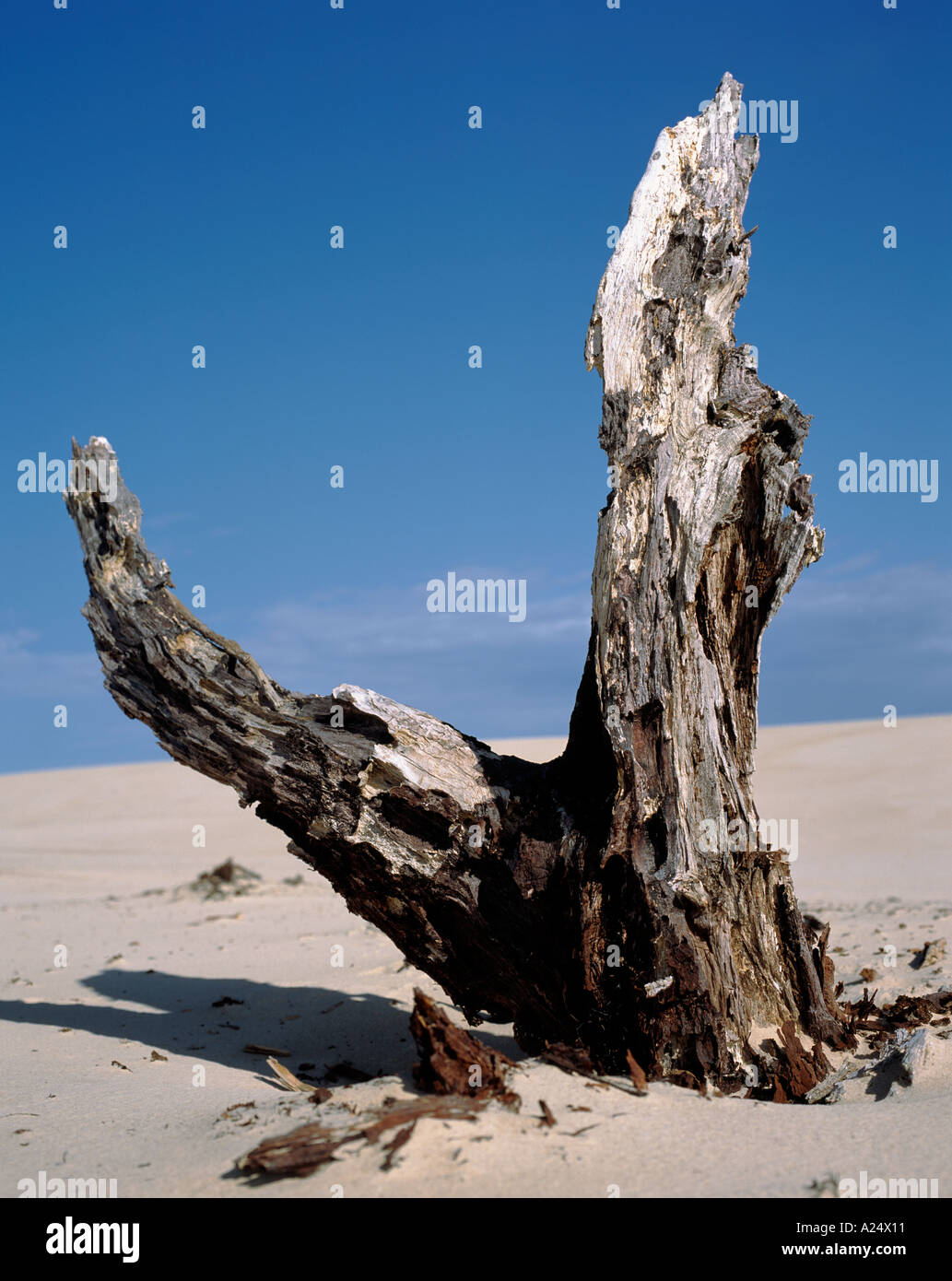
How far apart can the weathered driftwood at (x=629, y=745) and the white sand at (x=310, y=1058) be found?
0.69 metres

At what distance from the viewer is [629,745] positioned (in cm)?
464

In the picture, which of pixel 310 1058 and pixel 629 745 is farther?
pixel 310 1058

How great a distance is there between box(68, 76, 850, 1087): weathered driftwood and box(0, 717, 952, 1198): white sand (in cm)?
69

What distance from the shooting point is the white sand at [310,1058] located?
3.37m

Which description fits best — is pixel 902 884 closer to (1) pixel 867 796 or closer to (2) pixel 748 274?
(1) pixel 867 796

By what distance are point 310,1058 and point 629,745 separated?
3.04 m

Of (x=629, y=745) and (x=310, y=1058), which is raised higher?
(x=629, y=745)

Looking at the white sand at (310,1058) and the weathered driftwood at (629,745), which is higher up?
the weathered driftwood at (629,745)

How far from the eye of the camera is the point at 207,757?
5.18m

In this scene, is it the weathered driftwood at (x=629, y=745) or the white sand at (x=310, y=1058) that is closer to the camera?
the white sand at (x=310, y=1058)
